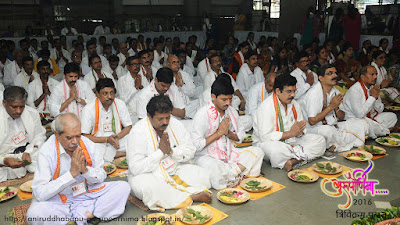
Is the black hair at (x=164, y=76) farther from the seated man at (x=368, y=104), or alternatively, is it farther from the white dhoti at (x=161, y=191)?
the seated man at (x=368, y=104)

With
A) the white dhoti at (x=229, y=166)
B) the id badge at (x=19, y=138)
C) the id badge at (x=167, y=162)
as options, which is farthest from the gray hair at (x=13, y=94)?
the white dhoti at (x=229, y=166)

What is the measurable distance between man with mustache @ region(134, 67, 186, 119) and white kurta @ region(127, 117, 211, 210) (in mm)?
1502

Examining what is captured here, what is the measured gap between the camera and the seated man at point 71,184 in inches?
128

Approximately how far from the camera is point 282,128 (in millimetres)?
5031

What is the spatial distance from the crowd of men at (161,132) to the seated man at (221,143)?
1 centimetres

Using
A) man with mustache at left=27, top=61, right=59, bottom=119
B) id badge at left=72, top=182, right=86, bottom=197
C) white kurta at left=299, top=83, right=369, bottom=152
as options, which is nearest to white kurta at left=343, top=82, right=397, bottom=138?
white kurta at left=299, top=83, right=369, bottom=152

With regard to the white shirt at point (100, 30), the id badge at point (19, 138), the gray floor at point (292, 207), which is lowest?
the gray floor at point (292, 207)

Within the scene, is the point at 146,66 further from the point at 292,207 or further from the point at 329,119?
the point at 292,207

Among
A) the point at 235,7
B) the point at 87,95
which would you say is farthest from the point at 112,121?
the point at 235,7

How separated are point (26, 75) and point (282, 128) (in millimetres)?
5147

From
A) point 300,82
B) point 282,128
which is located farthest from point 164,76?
point 300,82

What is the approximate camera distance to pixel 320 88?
557 cm

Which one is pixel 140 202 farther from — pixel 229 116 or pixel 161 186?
pixel 229 116

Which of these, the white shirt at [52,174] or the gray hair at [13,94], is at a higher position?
the gray hair at [13,94]
